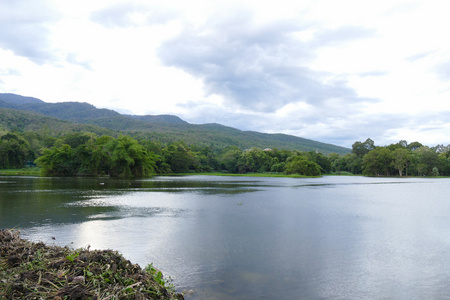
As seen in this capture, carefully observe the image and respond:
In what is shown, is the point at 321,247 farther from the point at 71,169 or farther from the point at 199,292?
the point at 71,169

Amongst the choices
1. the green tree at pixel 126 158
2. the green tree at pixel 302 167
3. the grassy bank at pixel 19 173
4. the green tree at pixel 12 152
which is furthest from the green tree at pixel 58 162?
the green tree at pixel 302 167

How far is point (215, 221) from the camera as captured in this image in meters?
14.5

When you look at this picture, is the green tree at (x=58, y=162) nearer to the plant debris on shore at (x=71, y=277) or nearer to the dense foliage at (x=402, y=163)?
the plant debris on shore at (x=71, y=277)

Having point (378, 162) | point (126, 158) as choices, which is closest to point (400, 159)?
point (378, 162)

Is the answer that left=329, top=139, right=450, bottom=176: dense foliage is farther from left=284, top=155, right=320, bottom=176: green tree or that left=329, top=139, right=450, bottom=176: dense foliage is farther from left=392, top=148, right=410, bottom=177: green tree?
left=284, top=155, right=320, bottom=176: green tree

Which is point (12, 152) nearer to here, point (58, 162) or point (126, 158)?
point (58, 162)

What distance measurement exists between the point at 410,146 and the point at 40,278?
15697cm

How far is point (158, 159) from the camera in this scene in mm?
81375

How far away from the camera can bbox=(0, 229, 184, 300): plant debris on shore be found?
4.39 meters

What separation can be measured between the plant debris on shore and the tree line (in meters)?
58.8

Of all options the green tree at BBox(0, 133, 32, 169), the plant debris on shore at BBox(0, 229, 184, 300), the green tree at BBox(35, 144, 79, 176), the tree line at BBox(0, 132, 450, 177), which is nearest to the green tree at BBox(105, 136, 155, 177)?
the tree line at BBox(0, 132, 450, 177)

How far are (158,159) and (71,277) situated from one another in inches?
3081

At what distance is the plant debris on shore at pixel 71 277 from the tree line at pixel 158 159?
5885cm

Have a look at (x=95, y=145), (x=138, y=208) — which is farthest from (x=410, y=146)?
(x=138, y=208)
